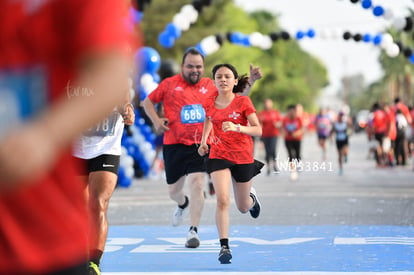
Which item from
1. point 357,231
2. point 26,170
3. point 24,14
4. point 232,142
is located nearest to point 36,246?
point 26,170

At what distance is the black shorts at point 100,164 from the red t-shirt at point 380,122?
Result: 856 inches

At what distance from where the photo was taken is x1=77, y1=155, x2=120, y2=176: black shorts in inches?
290

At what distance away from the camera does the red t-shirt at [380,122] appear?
28.7 meters

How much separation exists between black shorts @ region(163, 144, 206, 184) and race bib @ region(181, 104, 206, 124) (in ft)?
0.83

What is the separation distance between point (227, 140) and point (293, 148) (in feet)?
50.0

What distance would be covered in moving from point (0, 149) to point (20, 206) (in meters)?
0.31

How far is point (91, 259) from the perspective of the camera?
713 centimetres

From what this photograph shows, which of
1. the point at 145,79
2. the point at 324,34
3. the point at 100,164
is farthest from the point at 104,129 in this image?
the point at 324,34

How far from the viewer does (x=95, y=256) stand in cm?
720

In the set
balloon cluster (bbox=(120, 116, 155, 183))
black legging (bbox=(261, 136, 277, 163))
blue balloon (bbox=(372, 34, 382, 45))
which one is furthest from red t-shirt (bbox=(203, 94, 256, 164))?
blue balloon (bbox=(372, 34, 382, 45))

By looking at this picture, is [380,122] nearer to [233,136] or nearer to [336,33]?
[336,33]

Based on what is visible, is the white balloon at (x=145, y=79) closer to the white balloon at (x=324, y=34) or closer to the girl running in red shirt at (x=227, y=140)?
the girl running in red shirt at (x=227, y=140)

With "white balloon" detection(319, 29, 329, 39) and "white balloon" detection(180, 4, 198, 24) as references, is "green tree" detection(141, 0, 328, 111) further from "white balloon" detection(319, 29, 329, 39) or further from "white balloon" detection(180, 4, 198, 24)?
"white balloon" detection(319, 29, 329, 39)

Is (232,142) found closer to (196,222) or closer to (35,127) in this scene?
(196,222)
